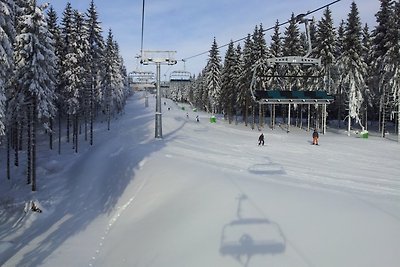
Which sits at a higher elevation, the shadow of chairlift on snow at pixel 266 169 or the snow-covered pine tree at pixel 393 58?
the snow-covered pine tree at pixel 393 58

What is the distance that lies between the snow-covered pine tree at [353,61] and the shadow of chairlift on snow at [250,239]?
34.9 metres

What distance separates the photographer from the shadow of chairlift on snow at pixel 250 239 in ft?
38.1

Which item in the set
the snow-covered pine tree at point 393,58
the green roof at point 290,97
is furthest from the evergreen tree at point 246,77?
the green roof at point 290,97

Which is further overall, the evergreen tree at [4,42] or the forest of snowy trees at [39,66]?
the forest of snowy trees at [39,66]

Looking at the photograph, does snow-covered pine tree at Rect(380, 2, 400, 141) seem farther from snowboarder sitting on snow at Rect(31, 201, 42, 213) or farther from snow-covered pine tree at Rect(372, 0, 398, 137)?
snowboarder sitting on snow at Rect(31, 201, 42, 213)

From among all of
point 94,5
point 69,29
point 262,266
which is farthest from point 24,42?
point 262,266

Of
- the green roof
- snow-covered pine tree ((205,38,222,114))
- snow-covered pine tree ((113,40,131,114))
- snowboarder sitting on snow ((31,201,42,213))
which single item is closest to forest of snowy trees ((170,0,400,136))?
the green roof

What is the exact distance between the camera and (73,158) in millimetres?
37656

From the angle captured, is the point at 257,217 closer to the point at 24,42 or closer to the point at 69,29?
the point at 24,42

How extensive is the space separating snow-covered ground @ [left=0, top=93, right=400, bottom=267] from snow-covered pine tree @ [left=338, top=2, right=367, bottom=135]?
15.1 m

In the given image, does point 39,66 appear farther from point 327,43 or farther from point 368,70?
point 368,70

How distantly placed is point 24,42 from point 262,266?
74.9ft

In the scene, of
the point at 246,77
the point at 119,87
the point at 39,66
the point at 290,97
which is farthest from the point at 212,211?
the point at 119,87

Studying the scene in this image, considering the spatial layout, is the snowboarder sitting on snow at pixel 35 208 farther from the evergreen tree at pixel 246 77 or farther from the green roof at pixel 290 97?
the evergreen tree at pixel 246 77
